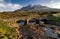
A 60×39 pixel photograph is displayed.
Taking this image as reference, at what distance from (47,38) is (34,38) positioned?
9.83 feet

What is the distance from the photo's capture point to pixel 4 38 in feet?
82.1

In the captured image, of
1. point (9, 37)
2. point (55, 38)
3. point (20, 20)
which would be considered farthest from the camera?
point (20, 20)

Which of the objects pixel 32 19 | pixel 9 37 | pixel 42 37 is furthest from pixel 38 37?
pixel 32 19

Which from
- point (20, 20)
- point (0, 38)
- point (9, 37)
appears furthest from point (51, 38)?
point (20, 20)

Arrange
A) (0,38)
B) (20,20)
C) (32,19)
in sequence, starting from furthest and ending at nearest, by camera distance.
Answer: (32,19), (20,20), (0,38)

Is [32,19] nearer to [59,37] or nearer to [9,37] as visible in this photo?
[59,37]

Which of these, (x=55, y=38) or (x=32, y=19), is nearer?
(x=55, y=38)

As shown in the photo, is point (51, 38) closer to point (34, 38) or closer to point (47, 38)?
point (47, 38)

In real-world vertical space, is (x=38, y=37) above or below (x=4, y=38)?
below

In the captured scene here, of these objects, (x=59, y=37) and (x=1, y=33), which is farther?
(x=59, y=37)

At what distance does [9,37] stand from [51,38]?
12485 millimetres

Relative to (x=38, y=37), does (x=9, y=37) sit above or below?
above

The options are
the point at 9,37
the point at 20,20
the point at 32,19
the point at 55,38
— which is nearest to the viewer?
the point at 9,37

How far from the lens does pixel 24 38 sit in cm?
3644
